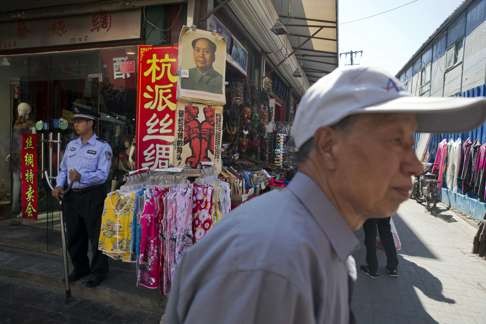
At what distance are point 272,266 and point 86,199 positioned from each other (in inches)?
152

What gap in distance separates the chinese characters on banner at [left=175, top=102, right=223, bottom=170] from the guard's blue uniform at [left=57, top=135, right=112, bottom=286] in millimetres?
889

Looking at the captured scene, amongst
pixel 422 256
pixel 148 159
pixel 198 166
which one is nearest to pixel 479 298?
pixel 422 256

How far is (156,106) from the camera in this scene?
172 inches

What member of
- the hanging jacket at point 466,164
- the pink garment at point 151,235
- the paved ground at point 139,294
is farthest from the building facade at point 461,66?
the pink garment at point 151,235

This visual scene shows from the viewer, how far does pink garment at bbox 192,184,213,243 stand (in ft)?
11.9

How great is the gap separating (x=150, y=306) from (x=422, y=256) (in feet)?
15.7

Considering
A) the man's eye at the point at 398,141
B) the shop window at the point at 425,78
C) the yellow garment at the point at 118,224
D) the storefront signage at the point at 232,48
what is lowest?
the yellow garment at the point at 118,224

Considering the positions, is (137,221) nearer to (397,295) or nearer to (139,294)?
(139,294)

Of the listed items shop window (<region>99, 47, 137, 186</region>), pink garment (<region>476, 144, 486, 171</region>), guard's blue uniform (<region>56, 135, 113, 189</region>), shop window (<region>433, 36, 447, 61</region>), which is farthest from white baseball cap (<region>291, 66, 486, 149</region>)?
shop window (<region>433, 36, 447, 61</region>)

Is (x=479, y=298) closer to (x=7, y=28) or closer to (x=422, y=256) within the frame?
(x=422, y=256)

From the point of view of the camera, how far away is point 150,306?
389cm

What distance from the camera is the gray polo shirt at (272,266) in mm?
740

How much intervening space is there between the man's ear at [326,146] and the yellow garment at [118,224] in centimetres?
295

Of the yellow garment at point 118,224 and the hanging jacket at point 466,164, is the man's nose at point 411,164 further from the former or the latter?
the hanging jacket at point 466,164
